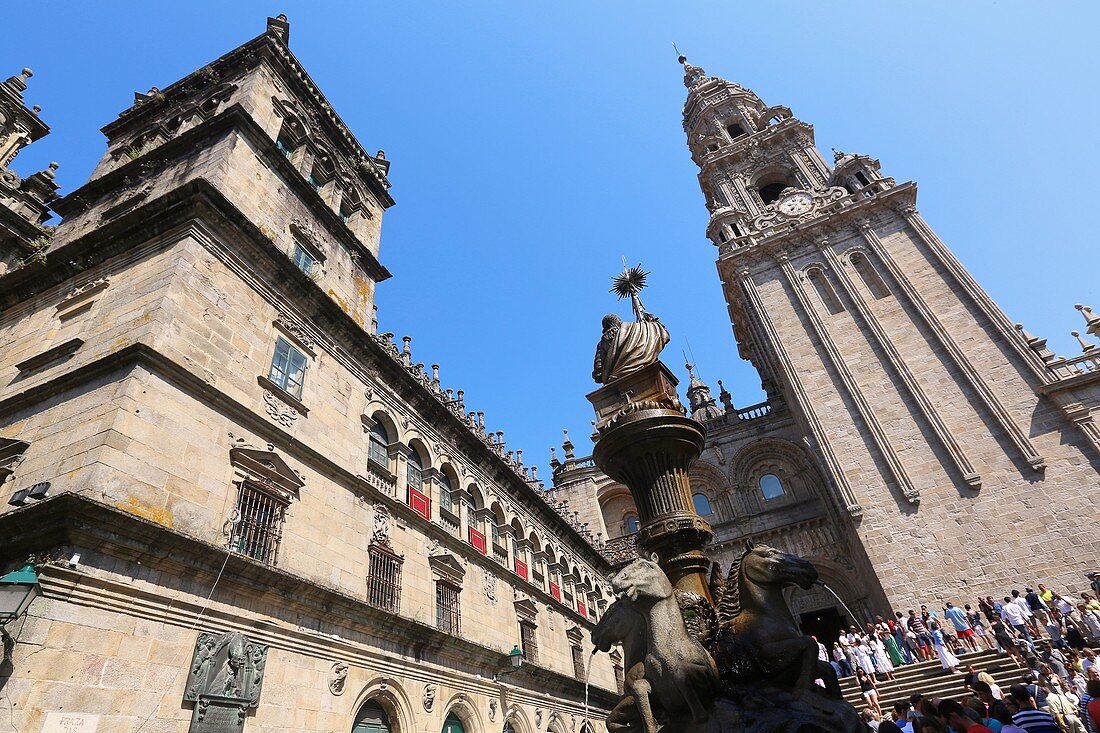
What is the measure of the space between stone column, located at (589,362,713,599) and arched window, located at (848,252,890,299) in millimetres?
26698

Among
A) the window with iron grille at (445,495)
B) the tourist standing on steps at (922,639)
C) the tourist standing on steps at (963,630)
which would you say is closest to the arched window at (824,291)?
the tourist standing on steps at (963,630)

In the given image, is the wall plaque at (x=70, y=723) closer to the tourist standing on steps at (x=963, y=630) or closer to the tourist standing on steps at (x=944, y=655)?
the tourist standing on steps at (x=944, y=655)

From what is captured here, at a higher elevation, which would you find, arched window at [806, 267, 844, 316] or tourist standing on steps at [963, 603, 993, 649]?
arched window at [806, 267, 844, 316]

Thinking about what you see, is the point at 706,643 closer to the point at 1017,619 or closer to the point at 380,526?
the point at 380,526

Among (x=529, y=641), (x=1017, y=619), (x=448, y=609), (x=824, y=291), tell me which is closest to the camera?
(x=448, y=609)

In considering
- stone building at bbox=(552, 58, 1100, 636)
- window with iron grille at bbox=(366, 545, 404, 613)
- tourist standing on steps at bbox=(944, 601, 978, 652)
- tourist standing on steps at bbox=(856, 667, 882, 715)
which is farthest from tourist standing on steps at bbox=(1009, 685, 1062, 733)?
stone building at bbox=(552, 58, 1100, 636)

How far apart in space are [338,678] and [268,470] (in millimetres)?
4158

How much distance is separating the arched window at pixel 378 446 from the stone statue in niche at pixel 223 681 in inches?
236

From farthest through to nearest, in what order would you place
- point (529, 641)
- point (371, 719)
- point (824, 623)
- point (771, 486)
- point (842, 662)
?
point (771, 486), point (824, 623), point (529, 641), point (842, 662), point (371, 719)

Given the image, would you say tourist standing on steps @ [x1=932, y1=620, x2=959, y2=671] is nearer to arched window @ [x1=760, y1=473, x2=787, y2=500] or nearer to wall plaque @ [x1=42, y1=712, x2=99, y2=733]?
arched window @ [x1=760, y1=473, x2=787, y2=500]

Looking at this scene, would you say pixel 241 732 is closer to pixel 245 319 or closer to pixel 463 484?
pixel 245 319

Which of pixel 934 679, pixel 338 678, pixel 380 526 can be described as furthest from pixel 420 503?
pixel 934 679

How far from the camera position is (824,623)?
96.4 feet

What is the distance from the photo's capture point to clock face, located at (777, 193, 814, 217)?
36.8m
